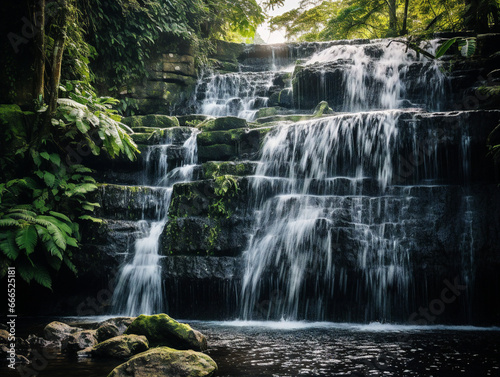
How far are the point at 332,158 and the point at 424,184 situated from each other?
205cm

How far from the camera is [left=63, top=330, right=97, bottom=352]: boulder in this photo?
5129 mm

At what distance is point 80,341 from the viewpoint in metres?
5.21

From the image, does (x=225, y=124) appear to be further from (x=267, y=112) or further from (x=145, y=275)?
(x=145, y=275)

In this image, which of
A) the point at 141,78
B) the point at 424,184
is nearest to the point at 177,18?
the point at 141,78

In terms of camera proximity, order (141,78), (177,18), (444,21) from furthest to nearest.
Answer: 1. (444,21)
2. (177,18)
3. (141,78)

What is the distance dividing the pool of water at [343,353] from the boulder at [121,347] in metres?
0.18

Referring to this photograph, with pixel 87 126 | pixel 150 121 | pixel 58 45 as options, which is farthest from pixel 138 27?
pixel 87 126

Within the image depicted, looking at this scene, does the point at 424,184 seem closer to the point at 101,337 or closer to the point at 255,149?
the point at 255,149

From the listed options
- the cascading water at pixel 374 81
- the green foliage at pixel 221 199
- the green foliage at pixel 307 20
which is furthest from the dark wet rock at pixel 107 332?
the green foliage at pixel 307 20

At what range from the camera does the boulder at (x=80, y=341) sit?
16.8 ft

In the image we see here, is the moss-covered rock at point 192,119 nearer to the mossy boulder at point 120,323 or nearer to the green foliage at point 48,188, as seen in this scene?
the green foliage at point 48,188

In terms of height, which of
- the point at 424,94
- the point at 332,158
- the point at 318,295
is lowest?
the point at 318,295

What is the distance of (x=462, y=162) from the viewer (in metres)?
8.03

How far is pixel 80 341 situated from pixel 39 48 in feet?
23.7
